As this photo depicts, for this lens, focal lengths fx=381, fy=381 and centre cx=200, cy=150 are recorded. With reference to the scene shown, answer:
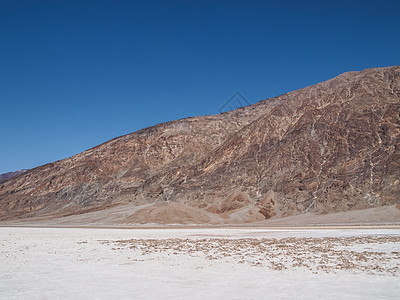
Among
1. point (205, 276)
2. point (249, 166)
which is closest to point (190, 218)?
point (249, 166)

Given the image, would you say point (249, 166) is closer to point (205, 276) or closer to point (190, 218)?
point (190, 218)

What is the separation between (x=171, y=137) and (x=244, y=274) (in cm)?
7600

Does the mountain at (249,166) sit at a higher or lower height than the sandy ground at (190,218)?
higher

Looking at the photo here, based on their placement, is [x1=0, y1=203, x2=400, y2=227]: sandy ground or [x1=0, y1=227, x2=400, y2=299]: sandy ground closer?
[x1=0, y1=227, x2=400, y2=299]: sandy ground

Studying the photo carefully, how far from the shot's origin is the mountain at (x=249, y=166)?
54094 mm

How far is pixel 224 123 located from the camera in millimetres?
86625

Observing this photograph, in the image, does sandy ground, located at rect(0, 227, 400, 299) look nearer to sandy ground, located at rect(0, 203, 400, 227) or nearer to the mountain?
sandy ground, located at rect(0, 203, 400, 227)

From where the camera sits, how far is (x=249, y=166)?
213 ft

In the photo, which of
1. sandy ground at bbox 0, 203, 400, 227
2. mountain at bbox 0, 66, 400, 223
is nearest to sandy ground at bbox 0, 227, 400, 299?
sandy ground at bbox 0, 203, 400, 227

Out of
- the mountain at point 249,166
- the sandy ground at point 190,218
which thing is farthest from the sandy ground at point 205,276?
the mountain at point 249,166

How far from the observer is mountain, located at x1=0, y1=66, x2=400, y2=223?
54.1 meters

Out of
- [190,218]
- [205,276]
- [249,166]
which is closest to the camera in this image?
[205,276]

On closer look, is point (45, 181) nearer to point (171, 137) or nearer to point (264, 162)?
point (171, 137)

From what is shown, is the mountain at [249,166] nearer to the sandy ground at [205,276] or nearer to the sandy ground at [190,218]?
the sandy ground at [190,218]
